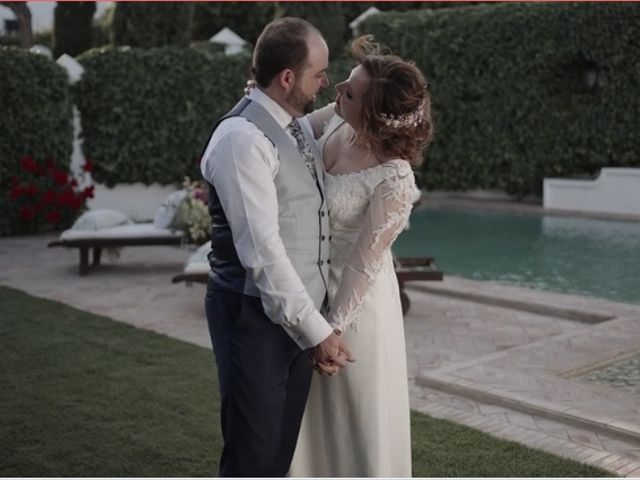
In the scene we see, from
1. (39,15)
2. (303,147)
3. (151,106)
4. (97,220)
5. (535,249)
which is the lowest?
(535,249)

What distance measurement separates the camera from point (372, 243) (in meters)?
2.96

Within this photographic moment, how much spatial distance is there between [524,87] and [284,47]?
46.2 ft

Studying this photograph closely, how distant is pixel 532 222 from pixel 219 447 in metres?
11.1

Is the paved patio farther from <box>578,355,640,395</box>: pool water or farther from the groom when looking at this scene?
the groom

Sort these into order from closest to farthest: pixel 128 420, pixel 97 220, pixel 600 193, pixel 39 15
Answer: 1. pixel 128 420
2. pixel 97 220
3. pixel 600 193
4. pixel 39 15

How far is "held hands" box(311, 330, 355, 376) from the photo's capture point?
2822mm

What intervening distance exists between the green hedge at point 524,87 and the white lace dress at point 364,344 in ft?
43.5

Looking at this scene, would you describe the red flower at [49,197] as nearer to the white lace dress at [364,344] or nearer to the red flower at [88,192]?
the red flower at [88,192]

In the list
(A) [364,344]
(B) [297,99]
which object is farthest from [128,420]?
(B) [297,99]

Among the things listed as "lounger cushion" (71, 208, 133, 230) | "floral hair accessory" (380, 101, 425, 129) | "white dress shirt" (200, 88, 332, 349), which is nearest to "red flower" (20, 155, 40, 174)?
"lounger cushion" (71, 208, 133, 230)

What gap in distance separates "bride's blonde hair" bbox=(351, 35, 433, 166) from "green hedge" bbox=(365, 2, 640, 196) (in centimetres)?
1324

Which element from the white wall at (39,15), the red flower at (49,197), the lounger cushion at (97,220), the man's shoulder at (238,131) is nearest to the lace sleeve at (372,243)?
the man's shoulder at (238,131)

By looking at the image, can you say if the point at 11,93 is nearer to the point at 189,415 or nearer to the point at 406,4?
the point at 189,415

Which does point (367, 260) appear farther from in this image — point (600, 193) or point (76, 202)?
point (600, 193)
